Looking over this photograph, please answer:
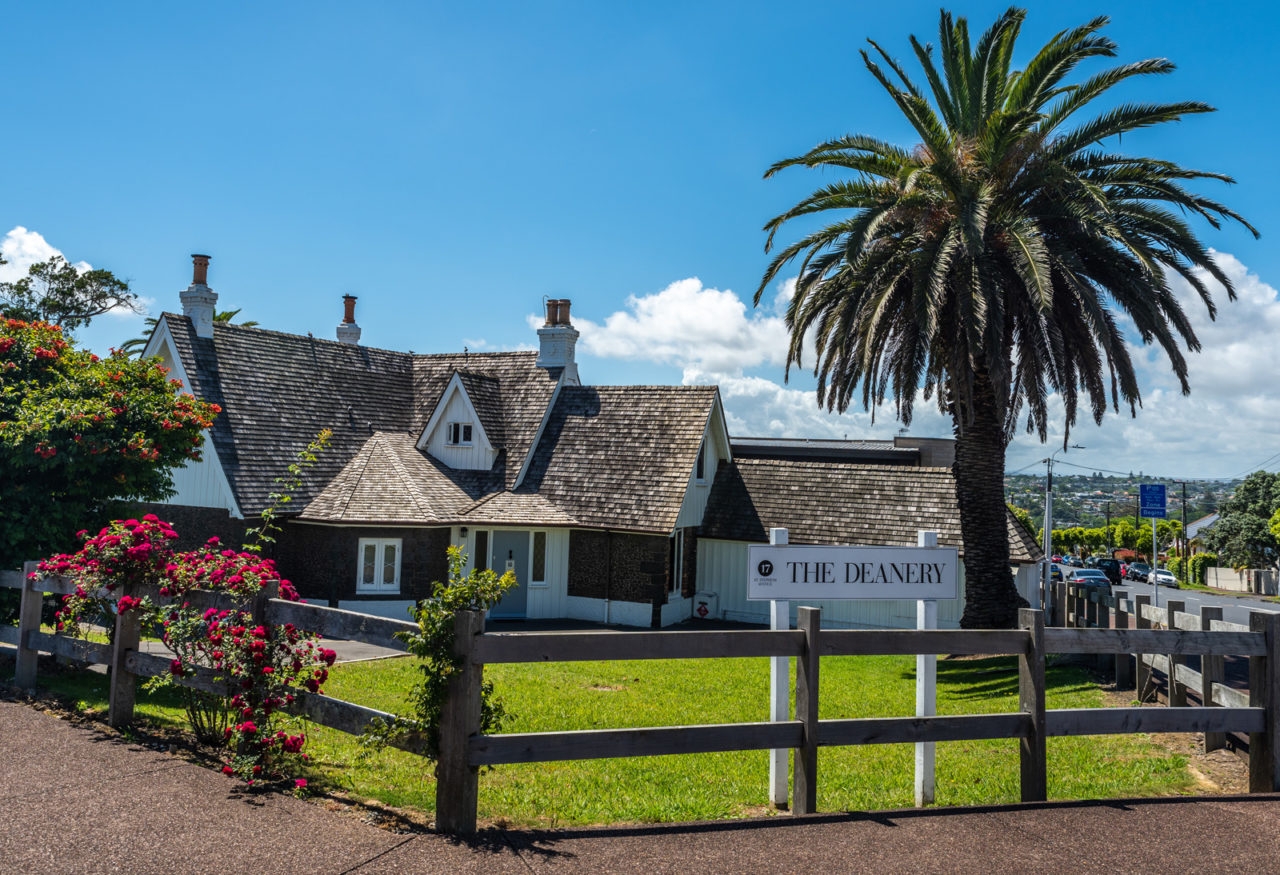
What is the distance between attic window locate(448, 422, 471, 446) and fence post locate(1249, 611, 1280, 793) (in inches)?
847

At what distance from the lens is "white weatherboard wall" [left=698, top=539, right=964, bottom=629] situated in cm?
2288

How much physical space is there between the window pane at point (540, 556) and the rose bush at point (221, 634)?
1582 cm

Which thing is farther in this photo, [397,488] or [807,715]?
[397,488]

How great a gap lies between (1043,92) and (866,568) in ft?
44.1

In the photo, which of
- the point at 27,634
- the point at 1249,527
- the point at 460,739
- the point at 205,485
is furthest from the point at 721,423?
the point at 1249,527

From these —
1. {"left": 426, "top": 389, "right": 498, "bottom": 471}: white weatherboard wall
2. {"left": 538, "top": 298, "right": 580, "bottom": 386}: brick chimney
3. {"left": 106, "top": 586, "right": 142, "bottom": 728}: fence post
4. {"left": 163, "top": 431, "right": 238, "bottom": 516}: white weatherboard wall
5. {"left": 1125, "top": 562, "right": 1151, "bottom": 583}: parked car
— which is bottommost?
{"left": 1125, "top": 562, "right": 1151, "bottom": 583}: parked car

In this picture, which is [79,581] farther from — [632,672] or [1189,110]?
[1189,110]

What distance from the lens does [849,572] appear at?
6793 mm

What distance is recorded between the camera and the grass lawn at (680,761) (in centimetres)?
649

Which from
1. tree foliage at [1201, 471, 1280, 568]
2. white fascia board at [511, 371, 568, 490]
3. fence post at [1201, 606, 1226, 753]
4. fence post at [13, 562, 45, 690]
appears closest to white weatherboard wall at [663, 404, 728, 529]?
white fascia board at [511, 371, 568, 490]

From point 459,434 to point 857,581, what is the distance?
68.0 ft

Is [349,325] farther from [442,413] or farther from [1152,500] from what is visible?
[1152,500]

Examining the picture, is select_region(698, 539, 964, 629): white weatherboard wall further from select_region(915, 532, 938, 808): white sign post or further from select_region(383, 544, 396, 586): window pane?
select_region(915, 532, 938, 808): white sign post

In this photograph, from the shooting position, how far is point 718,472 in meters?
26.8
